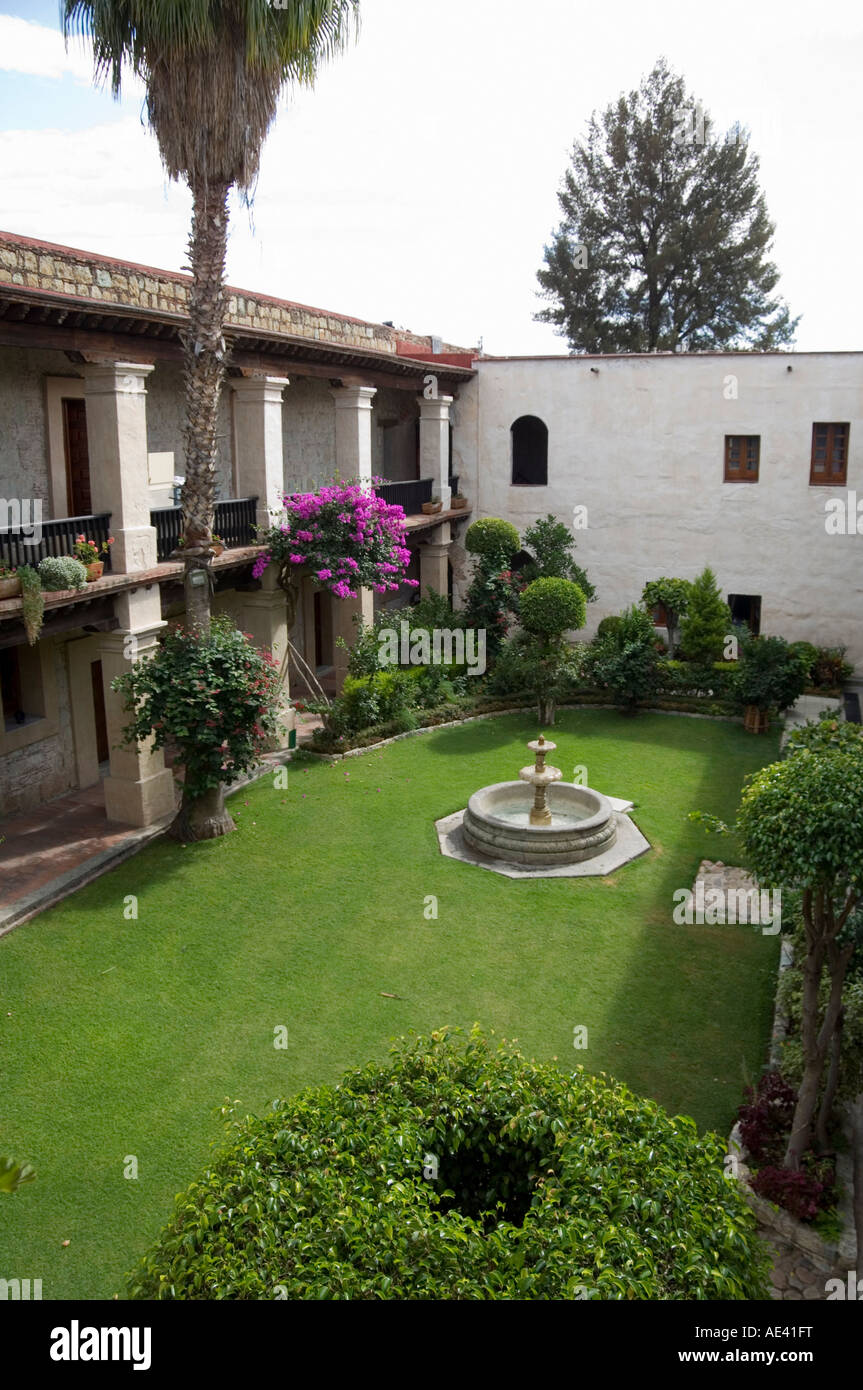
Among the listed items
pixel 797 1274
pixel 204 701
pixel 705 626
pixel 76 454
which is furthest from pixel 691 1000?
pixel 705 626

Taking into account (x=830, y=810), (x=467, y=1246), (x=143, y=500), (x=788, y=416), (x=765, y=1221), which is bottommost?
(x=765, y=1221)

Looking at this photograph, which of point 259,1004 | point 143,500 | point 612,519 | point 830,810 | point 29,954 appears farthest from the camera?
point 612,519

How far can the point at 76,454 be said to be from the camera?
560 inches

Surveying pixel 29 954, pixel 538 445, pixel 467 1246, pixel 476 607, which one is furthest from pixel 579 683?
pixel 467 1246

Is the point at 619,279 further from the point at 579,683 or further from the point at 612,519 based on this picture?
the point at 579,683

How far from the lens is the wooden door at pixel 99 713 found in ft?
51.8

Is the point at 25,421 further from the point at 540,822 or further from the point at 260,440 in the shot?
the point at 540,822

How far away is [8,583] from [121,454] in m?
2.32

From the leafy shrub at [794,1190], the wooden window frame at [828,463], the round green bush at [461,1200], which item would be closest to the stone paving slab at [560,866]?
the leafy shrub at [794,1190]

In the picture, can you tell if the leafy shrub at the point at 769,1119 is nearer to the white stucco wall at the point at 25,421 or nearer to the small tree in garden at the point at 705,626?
the white stucco wall at the point at 25,421

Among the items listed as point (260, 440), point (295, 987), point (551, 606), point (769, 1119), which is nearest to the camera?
point (769, 1119)

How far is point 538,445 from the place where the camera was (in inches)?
963

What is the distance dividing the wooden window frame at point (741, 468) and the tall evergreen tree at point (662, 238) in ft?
48.7
